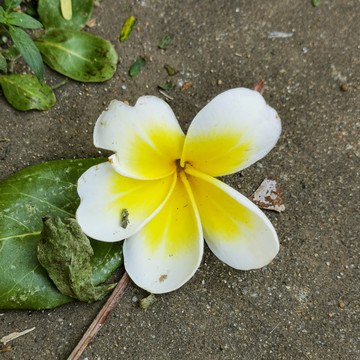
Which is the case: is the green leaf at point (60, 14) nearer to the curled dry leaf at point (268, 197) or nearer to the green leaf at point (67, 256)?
the green leaf at point (67, 256)

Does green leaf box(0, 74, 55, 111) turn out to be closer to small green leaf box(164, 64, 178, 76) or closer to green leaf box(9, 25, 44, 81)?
green leaf box(9, 25, 44, 81)

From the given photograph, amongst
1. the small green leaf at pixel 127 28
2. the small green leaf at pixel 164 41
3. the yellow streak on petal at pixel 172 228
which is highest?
the small green leaf at pixel 127 28

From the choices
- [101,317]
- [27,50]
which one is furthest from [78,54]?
[101,317]

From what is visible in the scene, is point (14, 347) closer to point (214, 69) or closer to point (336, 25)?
point (214, 69)

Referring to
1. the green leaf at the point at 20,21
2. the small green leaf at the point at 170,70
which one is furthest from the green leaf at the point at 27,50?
the small green leaf at the point at 170,70

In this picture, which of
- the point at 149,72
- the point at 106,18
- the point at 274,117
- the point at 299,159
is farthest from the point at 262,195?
the point at 106,18

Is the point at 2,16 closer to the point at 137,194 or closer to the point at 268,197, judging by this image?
the point at 137,194
